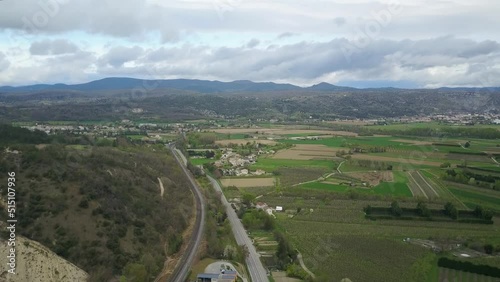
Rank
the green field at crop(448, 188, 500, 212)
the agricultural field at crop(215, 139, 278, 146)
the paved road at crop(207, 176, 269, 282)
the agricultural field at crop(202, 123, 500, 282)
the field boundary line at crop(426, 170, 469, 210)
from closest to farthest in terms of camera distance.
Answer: the paved road at crop(207, 176, 269, 282) < the agricultural field at crop(202, 123, 500, 282) < the green field at crop(448, 188, 500, 212) < the field boundary line at crop(426, 170, 469, 210) < the agricultural field at crop(215, 139, 278, 146)

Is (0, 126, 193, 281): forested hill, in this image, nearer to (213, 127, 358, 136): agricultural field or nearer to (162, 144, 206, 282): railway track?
(162, 144, 206, 282): railway track

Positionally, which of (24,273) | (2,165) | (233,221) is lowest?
(233,221)

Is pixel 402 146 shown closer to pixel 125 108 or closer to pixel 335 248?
pixel 335 248

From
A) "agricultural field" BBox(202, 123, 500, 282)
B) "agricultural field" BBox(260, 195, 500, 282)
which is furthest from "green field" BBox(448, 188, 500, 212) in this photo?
"agricultural field" BBox(260, 195, 500, 282)

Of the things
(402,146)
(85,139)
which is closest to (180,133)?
(85,139)

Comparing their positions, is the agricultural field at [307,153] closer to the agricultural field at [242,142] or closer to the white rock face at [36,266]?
the agricultural field at [242,142]

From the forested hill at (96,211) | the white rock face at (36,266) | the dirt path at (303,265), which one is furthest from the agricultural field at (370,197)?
the white rock face at (36,266)

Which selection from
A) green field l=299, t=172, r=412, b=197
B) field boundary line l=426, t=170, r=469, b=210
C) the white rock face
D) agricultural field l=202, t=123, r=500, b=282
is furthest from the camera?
green field l=299, t=172, r=412, b=197
